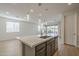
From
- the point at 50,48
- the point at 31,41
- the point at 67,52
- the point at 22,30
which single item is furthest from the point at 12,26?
the point at 50,48

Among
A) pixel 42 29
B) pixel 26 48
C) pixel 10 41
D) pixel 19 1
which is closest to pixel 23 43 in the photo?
pixel 26 48

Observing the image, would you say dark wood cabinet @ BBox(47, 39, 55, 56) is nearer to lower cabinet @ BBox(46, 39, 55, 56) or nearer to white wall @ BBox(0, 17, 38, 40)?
lower cabinet @ BBox(46, 39, 55, 56)

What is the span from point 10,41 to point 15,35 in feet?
0.52

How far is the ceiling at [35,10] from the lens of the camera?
6.54 feet

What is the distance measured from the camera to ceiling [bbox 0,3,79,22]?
199 centimetres

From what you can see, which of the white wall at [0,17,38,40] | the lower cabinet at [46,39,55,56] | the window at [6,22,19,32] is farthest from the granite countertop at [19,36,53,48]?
the lower cabinet at [46,39,55,56]

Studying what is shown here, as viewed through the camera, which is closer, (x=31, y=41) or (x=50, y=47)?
(x=31, y=41)

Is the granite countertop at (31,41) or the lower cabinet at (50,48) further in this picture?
the lower cabinet at (50,48)

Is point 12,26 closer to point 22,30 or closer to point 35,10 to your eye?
point 22,30

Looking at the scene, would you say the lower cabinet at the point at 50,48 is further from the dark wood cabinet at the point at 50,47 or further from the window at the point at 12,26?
the window at the point at 12,26

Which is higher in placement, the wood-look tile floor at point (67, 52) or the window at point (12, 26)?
the window at point (12, 26)

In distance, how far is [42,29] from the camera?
7.68 ft

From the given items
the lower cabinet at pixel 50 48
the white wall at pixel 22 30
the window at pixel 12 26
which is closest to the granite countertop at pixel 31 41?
the white wall at pixel 22 30

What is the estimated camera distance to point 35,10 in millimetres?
2188
